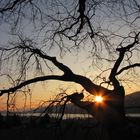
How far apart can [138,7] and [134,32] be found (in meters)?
0.77

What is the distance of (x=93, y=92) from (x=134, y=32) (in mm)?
2243

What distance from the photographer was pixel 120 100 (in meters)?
11.2

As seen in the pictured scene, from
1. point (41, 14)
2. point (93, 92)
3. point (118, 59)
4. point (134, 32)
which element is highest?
point (41, 14)

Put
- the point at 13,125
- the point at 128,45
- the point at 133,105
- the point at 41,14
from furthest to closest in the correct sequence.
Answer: the point at 13,125 < the point at 41,14 < the point at 128,45 < the point at 133,105

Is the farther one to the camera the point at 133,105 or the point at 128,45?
the point at 128,45

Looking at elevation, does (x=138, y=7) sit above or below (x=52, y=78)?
above

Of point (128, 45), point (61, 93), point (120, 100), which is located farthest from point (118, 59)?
point (61, 93)

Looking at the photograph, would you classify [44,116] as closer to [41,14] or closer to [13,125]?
[41,14]

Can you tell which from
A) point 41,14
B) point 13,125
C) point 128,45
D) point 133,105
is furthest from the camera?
point 13,125

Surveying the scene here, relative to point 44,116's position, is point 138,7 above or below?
above

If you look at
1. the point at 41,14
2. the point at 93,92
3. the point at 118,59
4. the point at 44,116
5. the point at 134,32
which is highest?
the point at 41,14

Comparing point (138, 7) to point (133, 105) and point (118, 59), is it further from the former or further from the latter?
point (133, 105)

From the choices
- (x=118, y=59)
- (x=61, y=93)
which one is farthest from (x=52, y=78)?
(x=118, y=59)

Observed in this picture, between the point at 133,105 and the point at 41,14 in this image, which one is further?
the point at 41,14
